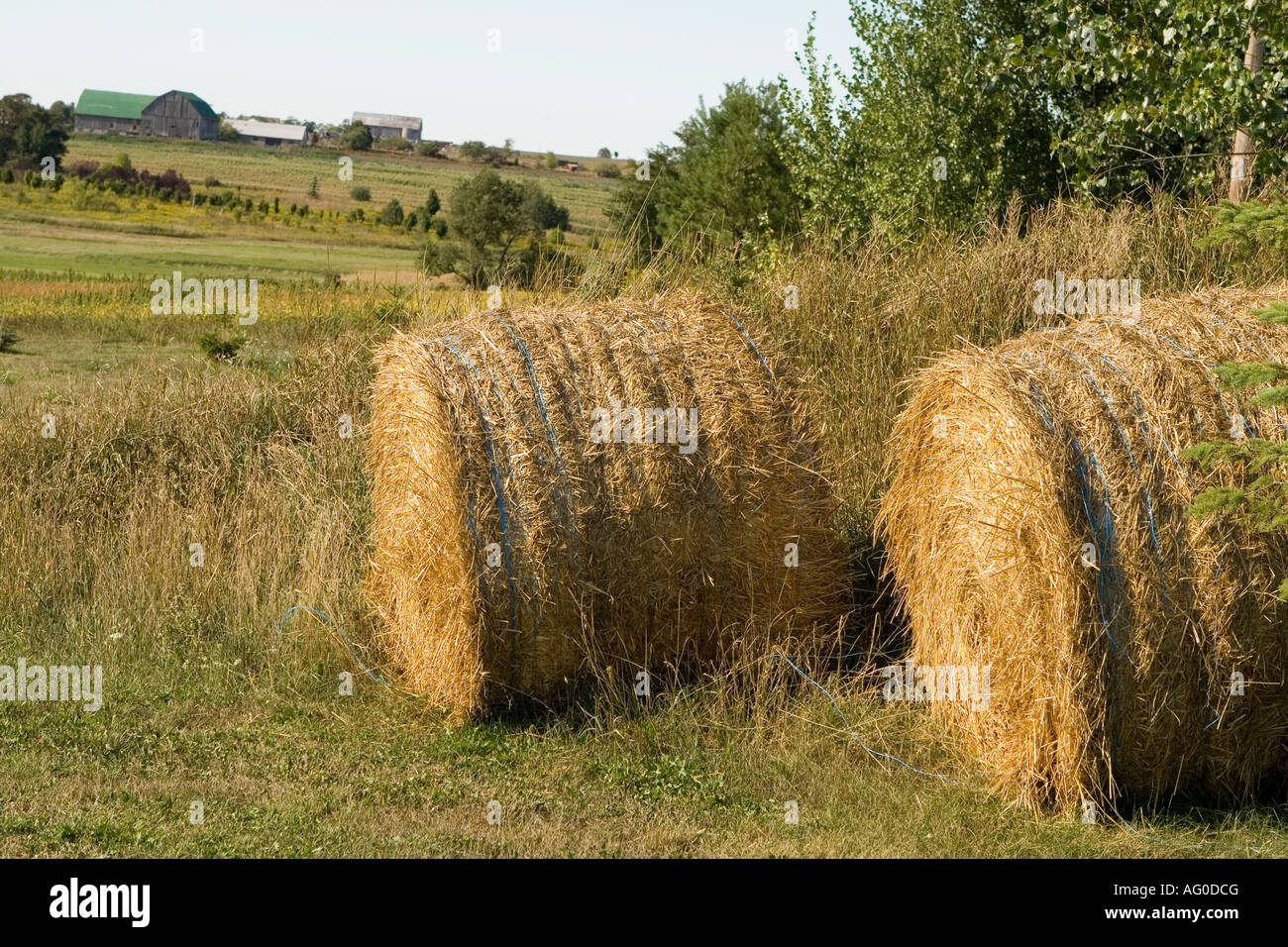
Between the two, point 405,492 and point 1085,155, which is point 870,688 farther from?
point 1085,155

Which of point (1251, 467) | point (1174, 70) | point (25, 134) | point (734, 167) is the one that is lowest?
point (1251, 467)

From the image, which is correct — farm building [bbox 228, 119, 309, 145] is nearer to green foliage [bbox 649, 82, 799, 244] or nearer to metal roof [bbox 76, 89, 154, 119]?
metal roof [bbox 76, 89, 154, 119]

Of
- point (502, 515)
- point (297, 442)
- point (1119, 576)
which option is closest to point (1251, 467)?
point (1119, 576)

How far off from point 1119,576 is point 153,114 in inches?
2764

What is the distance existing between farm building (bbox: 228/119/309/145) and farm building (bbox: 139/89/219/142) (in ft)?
4.06

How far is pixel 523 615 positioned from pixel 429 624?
70 cm

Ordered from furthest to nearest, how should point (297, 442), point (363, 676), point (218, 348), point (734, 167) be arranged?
1. point (734, 167)
2. point (218, 348)
3. point (297, 442)
4. point (363, 676)

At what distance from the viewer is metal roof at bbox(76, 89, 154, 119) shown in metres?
65.4

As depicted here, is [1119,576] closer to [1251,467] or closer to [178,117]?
[1251,467]

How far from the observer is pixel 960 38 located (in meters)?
18.3

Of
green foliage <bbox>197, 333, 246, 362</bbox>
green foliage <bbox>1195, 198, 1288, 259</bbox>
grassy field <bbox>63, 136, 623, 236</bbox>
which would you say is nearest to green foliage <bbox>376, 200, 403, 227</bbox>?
grassy field <bbox>63, 136, 623, 236</bbox>

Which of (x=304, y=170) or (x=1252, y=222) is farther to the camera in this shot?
(x=304, y=170)

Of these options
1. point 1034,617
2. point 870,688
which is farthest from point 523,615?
point 1034,617

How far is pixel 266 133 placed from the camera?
223ft
